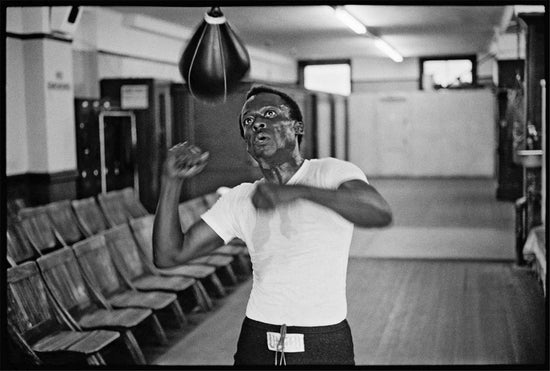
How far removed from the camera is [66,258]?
5.04 metres

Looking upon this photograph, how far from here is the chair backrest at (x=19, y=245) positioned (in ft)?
18.8

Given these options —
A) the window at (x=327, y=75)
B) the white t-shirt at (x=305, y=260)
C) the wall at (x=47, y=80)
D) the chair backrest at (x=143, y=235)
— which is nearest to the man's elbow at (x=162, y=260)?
the white t-shirt at (x=305, y=260)

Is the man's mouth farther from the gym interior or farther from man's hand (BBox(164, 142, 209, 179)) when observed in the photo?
the gym interior

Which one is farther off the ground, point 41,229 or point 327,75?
point 327,75

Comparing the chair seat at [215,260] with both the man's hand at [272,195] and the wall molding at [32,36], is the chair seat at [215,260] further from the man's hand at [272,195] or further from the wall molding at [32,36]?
the man's hand at [272,195]

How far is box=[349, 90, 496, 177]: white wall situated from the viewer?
717 inches

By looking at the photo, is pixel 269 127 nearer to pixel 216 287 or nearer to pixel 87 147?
pixel 216 287

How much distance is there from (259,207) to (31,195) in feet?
21.7

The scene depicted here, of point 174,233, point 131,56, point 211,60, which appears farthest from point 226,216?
point 131,56

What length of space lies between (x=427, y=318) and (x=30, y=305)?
9.73 feet

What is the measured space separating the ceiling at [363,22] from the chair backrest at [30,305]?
463 cm

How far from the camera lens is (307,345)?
2.65 m

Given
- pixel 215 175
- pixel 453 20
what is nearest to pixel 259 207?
pixel 215 175

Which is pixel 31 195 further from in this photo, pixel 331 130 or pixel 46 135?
pixel 331 130
